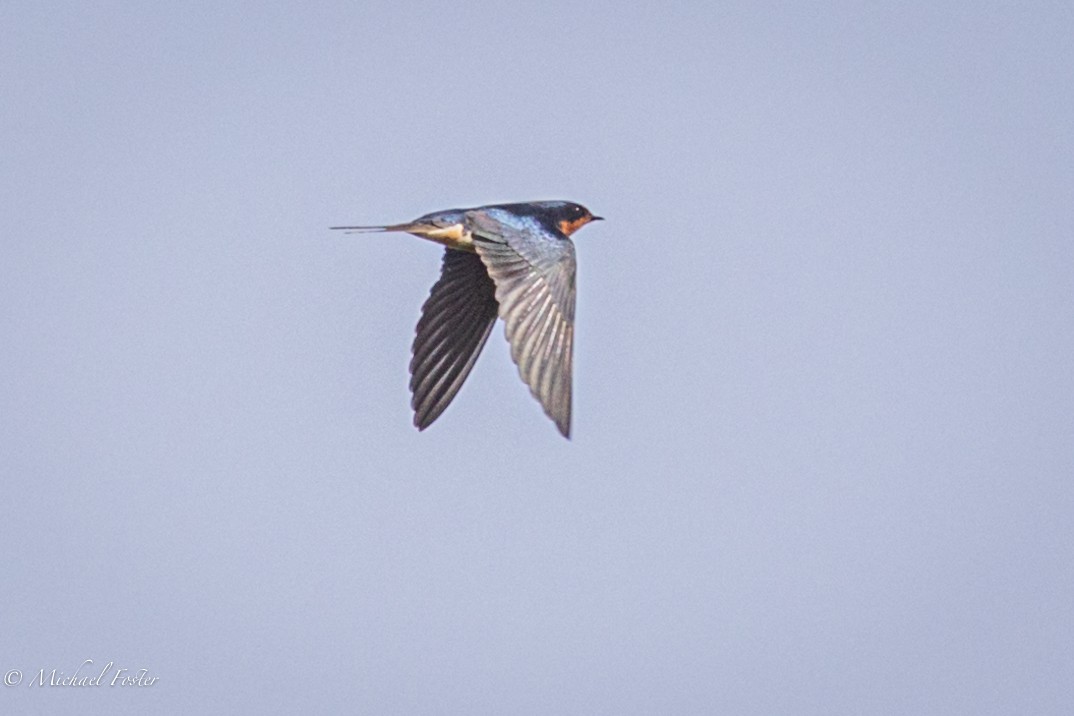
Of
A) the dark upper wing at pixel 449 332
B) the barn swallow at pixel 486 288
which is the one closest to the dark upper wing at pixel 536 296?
the barn swallow at pixel 486 288

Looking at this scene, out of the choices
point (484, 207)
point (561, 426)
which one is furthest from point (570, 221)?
point (561, 426)

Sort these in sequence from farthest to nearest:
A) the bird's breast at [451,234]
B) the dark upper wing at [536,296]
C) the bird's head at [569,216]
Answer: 1. the bird's head at [569,216]
2. the bird's breast at [451,234]
3. the dark upper wing at [536,296]

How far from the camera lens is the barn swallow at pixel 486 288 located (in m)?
9.59

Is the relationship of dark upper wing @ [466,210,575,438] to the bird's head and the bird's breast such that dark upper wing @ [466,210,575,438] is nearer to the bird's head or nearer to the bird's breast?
the bird's breast

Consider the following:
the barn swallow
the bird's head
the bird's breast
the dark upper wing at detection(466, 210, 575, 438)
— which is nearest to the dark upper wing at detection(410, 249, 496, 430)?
the barn swallow

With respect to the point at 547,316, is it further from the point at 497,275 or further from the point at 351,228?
the point at 351,228

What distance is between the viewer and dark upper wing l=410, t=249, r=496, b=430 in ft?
34.4

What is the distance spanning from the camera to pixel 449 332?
34.8 ft

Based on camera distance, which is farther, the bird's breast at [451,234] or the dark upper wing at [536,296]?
the bird's breast at [451,234]

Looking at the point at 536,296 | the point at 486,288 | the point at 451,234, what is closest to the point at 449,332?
the point at 486,288

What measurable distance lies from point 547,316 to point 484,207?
4.64ft

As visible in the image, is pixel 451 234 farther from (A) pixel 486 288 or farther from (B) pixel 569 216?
(B) pixel 569 216

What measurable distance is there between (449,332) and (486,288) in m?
0.33

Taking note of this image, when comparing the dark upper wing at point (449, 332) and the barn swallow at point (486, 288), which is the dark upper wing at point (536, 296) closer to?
the barn swallow at point (486, 288)
